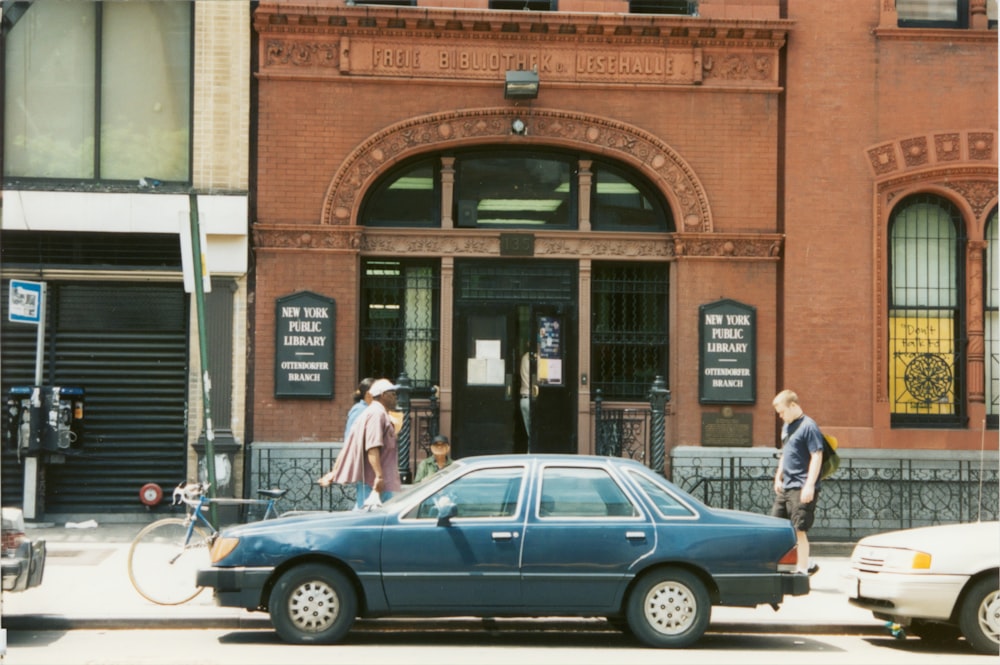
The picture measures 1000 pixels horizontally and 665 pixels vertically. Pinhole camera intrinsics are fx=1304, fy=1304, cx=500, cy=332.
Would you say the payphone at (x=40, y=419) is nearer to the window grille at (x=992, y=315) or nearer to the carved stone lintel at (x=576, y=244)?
the carved stone lintel at (x=576, y=244)

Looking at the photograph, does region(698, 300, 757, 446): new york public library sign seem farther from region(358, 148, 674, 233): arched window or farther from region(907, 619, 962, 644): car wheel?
region(907, 619, 962, 644): car wheel

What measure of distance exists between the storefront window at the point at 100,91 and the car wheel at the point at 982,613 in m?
10.9

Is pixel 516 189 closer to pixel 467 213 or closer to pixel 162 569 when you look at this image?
pixel 467 213

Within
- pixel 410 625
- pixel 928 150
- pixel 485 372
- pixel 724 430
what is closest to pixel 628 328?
pixel 724 430

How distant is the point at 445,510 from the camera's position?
9688 mm

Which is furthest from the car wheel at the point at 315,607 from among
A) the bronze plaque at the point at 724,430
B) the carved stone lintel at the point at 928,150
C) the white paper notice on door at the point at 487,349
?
the carved stone lintel at the point at 928,150

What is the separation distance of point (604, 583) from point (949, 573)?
2.57m

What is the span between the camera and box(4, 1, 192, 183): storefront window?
16.4 m

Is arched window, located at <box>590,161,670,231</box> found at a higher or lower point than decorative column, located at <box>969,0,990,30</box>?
lower

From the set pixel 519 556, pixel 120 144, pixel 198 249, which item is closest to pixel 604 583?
pixel 519 556

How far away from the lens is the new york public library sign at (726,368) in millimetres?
16625

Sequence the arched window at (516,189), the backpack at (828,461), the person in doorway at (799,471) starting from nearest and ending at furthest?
the person in doorway at (799,471)
the backpack at (828,461)
the arched window at (516,189)

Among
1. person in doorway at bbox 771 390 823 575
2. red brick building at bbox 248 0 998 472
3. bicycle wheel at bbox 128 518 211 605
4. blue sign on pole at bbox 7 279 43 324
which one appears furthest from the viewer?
red brick building at bbox 248 0 998 472

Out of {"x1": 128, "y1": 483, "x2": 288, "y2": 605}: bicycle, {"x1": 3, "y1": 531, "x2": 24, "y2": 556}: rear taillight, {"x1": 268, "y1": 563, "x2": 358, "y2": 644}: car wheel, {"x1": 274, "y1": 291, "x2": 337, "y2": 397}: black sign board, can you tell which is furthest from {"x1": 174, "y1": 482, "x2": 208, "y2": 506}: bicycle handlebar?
{"x1": 274, "y1": 291, "x2": 337, "y2": 397}: black sign board
